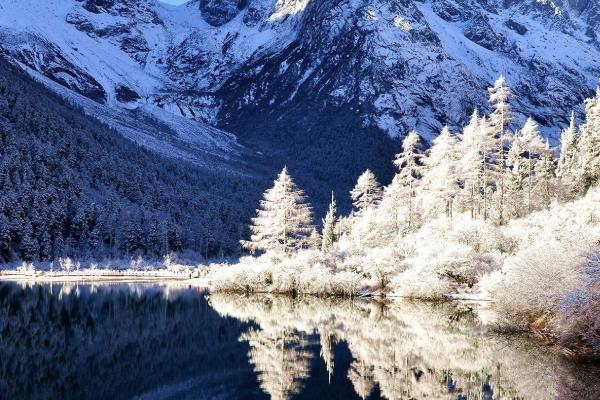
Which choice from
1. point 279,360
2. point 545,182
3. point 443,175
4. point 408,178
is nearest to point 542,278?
point 279,360

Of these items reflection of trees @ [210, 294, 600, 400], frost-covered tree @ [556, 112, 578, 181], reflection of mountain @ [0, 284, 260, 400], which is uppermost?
frost-covered tree @ [556, 112, 578, 181]

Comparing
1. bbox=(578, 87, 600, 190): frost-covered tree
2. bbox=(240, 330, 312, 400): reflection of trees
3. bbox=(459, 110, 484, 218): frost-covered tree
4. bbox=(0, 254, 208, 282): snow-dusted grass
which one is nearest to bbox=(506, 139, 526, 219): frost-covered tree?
bbox=(459, 110, 484, 218): frost-covered tree

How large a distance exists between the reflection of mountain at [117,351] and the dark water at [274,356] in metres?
0.05

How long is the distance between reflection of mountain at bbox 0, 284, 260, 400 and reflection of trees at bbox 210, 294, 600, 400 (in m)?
2.91

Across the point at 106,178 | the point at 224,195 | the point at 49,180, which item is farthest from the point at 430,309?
the point at 224,195

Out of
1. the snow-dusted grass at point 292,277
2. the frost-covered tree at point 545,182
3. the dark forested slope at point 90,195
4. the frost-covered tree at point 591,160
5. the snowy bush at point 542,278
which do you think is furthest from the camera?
the dark forested slope at point 90,195

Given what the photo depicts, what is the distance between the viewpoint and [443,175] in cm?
5006

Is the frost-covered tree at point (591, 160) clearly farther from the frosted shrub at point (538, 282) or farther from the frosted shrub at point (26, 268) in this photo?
the frosted shrub at point (26, 268)

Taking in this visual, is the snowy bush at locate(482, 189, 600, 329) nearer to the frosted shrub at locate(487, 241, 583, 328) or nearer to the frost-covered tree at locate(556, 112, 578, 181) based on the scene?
the frosted shrub at locate(487, 241, 583, 328)

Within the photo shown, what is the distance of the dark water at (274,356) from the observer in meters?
20.0

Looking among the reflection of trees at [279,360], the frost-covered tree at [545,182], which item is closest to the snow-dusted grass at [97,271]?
the frost-covered tree at [545,182]

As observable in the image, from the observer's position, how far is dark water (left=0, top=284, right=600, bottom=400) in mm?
19984

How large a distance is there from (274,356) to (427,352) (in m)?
6.01

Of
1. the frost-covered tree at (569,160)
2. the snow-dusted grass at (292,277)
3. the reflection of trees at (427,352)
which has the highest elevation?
the frost-covered tree at (569,160)
